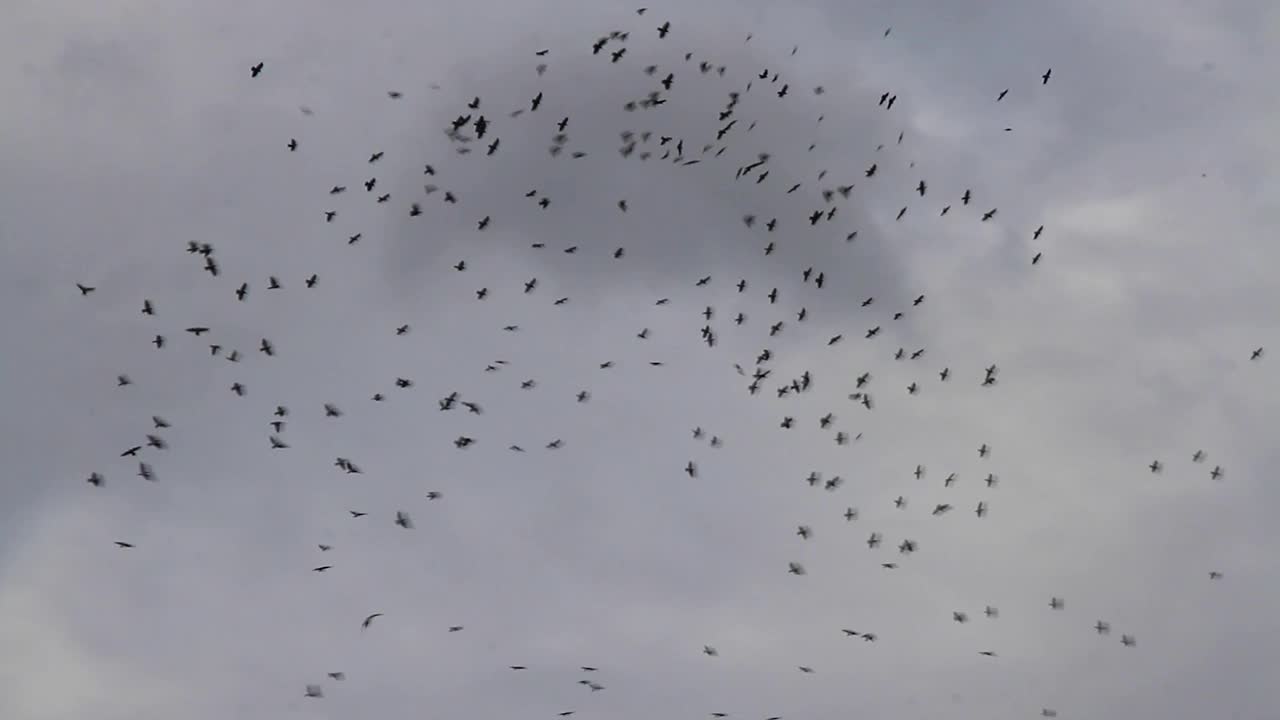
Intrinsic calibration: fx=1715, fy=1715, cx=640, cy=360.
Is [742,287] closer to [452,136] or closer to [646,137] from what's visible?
[646,137]

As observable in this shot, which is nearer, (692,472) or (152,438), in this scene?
(152,438)

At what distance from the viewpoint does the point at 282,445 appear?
13512cm

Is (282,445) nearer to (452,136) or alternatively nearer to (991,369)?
(452,136)

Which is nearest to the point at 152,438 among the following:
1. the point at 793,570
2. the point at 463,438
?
the point at 463,438

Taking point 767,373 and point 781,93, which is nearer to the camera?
point 781,93

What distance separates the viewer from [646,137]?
427ft

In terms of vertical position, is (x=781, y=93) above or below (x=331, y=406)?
above

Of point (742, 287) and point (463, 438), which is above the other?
point (742, 287)

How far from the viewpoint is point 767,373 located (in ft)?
462

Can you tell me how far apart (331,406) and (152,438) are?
13.9 meters

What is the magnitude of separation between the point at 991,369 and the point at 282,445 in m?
57.2

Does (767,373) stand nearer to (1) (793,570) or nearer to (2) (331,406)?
(1) (793,570)

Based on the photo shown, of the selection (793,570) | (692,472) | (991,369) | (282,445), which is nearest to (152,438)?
(282,445)

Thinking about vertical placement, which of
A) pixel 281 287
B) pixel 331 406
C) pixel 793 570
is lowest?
pixel 793 570
